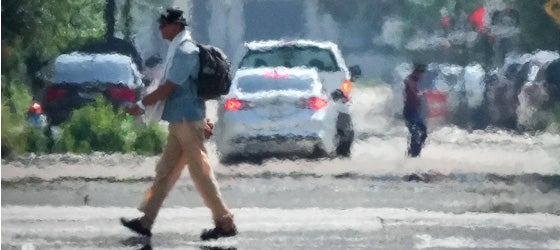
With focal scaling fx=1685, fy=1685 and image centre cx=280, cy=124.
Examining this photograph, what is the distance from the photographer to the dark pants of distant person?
26.2 feet

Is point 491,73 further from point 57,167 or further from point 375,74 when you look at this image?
point 57,167

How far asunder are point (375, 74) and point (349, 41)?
0.65 feet

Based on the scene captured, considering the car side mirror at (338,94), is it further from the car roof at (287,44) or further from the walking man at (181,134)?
the walking man at (181,134)

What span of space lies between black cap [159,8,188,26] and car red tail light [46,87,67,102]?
2.16 ft

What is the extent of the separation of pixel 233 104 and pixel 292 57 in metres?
0.36

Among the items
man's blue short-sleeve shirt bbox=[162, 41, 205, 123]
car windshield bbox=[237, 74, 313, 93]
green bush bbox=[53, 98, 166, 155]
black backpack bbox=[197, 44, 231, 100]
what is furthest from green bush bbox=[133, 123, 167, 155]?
car windshield bbox=[237, 74, 313, 93]

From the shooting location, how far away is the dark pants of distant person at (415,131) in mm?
7980

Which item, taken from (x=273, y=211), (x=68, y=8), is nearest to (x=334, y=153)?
(x=273, y=211)

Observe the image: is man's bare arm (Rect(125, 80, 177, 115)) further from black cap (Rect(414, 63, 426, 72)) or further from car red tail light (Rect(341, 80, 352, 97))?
black cap (Rect(414, 63, 426, 72))

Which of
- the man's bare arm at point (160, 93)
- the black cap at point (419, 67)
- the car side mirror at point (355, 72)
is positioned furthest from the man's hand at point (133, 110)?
the black cap at point (419, 67)

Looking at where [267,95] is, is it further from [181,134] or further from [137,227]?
[137,227]

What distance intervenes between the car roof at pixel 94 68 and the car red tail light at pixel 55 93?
42mm

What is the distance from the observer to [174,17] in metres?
7.67

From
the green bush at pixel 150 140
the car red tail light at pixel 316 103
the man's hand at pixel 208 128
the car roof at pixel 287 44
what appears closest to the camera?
the man's hand at pixel 208 128
